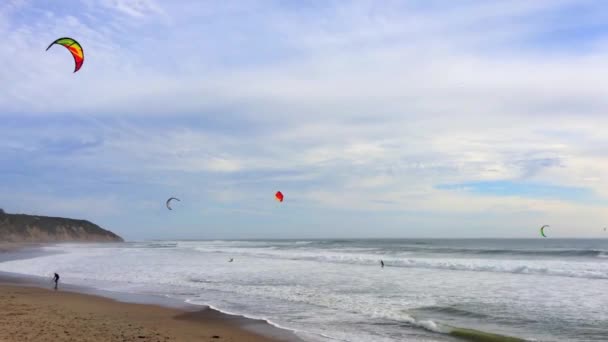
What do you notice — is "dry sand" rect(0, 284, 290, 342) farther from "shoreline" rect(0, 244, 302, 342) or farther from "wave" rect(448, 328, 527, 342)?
"wave" rect(448, 328, 527, 342)

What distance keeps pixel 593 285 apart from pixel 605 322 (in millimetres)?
7590

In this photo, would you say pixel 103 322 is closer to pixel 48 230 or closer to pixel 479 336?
pixel 479 336

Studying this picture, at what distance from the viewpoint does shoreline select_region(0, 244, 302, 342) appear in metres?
8.47

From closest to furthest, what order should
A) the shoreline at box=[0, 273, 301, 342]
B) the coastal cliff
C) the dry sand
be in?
the dry sand < the shoreline at box=[0, 273, 301, 342] < the coastal cliff

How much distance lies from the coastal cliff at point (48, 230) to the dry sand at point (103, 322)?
75.2 metres

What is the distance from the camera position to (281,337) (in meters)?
9.20

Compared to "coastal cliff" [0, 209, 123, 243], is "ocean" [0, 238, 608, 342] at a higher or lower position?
lower

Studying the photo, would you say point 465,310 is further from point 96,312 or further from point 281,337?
point 96,312

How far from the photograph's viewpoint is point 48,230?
93312 millimetres

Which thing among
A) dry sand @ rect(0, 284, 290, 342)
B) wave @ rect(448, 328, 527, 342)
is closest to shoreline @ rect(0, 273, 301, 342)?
dry sand @ rect(0, 284, 290, 342)

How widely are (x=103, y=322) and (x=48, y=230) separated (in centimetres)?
9465

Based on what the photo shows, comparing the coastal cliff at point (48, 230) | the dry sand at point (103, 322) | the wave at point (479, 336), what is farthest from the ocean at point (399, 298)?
the coastal cliff at point (48, 230)

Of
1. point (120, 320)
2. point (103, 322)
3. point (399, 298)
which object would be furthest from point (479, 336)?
point (103, 322)

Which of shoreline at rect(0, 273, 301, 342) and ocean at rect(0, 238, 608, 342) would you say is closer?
shoreline at rect(0, 273, 301, 342)
